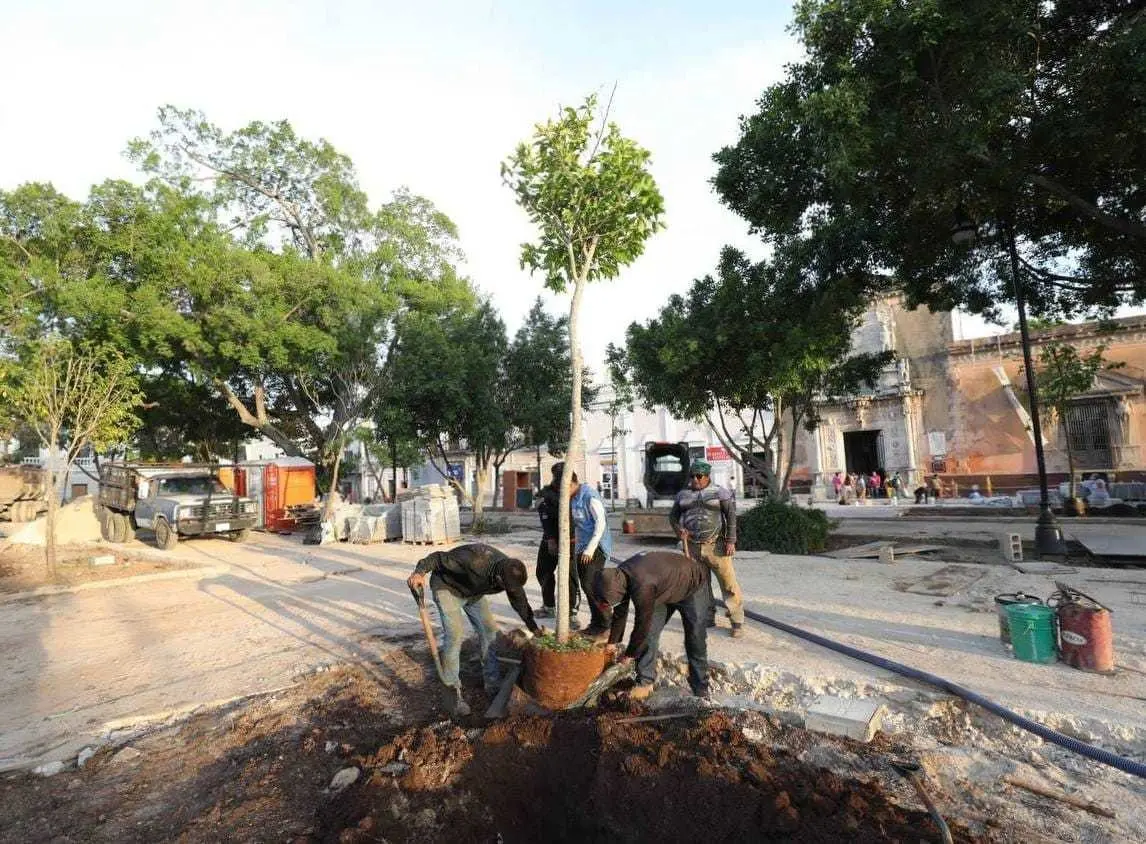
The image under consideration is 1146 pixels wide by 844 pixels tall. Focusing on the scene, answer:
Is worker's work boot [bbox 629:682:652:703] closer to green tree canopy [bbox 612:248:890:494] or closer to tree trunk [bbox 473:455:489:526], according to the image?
green tree canopy [bbox 612:248:890:494]

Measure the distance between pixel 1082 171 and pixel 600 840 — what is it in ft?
35.3

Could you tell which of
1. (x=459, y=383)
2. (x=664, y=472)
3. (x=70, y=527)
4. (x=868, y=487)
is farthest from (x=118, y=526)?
(x=868, y=487)

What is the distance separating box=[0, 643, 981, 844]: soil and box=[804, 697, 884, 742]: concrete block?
8 centimetres

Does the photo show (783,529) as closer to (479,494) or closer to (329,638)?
(329,638)

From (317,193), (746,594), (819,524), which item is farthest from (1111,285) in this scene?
(317,193)

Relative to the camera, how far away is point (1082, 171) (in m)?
8.78

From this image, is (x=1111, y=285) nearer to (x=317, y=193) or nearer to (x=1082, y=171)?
(x=1082, y=171)

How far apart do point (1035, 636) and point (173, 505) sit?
1735cm

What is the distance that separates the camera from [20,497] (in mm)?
21391

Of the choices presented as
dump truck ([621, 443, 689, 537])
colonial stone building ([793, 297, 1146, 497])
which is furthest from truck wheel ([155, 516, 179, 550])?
colonial stone building ([793, 297, 1146, 497])

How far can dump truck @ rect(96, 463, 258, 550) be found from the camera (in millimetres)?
15531

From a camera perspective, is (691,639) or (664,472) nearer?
(691,639)

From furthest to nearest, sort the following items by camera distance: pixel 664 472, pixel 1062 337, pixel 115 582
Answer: pixel 1062 337
pixel 664 472
pixel 115 582

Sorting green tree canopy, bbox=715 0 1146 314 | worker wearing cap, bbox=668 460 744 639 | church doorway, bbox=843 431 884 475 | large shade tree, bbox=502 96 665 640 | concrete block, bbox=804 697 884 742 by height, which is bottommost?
concrete block, bbox=804 697 884 742
